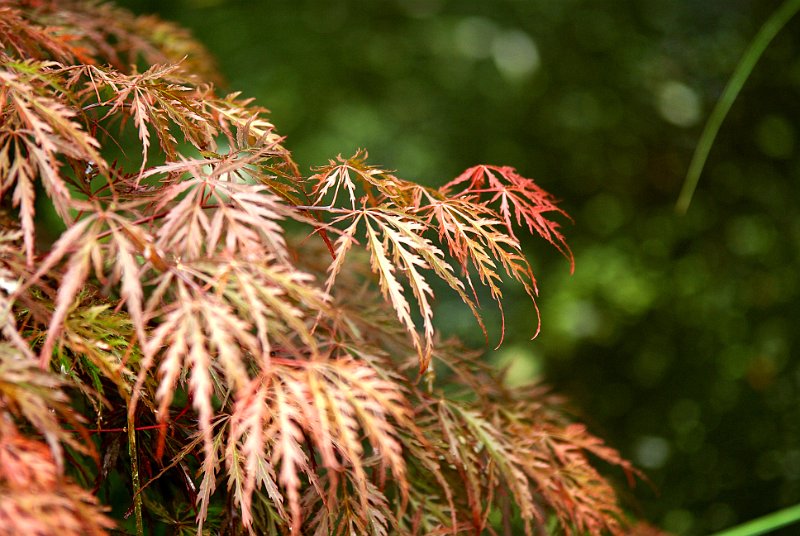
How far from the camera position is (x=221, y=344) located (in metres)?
0.45

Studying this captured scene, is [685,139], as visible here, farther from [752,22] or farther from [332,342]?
[332,342]

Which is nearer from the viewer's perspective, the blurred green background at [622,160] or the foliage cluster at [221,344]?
the foliage cluster at [221,344]

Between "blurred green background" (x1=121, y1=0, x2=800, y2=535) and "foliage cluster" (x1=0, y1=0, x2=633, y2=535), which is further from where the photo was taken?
"blurred green background" (x1=121, y1=0, x2=800, y2=535)

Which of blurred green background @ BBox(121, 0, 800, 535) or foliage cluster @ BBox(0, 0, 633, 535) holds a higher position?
blurred green background @ BBox(121, 0, 800, 535)

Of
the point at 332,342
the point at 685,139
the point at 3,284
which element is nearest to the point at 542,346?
the point at 685,139

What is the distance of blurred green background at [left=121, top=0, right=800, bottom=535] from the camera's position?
1.80 m

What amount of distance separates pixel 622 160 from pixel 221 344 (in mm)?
1825

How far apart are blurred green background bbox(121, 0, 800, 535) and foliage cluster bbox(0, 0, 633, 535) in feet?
3.36

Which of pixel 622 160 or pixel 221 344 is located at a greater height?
pixel 622 160

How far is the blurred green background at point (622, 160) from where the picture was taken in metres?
1.80

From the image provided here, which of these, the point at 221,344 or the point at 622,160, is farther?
the point at 622,160

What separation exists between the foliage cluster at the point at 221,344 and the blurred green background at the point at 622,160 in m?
1.02

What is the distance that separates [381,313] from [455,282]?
1.07ft

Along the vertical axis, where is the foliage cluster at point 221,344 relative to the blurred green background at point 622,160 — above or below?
below
